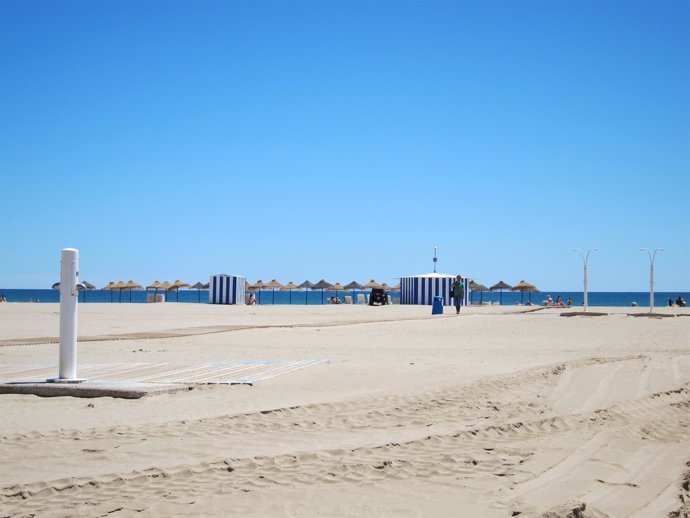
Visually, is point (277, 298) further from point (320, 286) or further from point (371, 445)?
point (371, 445)

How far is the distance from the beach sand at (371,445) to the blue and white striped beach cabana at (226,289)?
103ft

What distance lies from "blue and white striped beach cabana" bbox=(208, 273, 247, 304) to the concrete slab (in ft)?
112

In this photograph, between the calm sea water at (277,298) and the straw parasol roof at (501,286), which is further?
the calm sea water at (277,298)

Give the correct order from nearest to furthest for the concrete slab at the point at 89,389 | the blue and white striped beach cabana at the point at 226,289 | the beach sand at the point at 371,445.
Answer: the beach sand at the point at 371,445 → the concrete slab at the point at 89,389 → the blue and white striped beach cabana at the point at 226,289

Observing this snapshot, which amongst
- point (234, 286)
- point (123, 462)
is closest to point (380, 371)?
point (123, 462)

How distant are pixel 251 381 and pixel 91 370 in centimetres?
212

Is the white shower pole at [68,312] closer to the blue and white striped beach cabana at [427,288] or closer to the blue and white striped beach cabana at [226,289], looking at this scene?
the blue and white striped beach cabana at [427,288]

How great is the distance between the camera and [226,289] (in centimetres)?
4091

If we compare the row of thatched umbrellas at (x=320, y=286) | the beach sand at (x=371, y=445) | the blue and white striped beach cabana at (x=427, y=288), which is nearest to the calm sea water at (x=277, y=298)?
the row of thatched umbrellas at (x=320, y=286)

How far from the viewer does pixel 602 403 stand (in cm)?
643

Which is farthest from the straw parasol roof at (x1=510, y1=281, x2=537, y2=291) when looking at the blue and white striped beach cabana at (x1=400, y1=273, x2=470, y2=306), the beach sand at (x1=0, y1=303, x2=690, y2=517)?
the beach sand at (x1=0, y1=303, x2=690, y2=517)

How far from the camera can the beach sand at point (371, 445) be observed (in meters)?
3.58

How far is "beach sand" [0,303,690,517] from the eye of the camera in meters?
3.58

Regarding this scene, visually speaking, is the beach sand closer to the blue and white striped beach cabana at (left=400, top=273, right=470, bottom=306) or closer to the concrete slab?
the concrete slab
